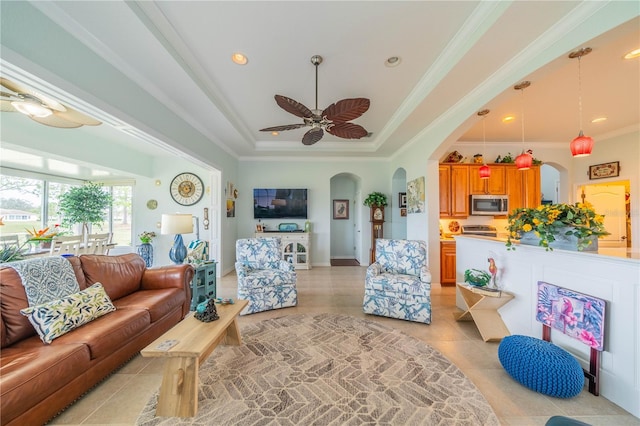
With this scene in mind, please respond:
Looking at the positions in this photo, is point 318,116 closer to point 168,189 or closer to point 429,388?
point 429,388

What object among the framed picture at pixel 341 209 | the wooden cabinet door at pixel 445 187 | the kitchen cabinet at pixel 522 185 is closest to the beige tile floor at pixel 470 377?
the wooden cabinet door at pixel 445 187

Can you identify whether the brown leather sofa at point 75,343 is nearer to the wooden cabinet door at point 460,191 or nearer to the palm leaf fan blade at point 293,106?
the palm leaf fan blade at point 293,106

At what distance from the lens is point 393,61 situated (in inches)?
93.4

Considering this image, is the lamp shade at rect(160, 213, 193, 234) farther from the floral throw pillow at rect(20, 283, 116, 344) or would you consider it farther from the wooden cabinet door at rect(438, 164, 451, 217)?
the wooden cabinet door at rect(438, 164, 451, 217)

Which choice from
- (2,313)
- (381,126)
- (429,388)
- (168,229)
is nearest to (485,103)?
(381,126)

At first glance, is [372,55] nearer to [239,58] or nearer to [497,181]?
[239,58]

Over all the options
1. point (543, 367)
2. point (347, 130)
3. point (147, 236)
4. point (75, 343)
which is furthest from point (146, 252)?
point (543, 367)

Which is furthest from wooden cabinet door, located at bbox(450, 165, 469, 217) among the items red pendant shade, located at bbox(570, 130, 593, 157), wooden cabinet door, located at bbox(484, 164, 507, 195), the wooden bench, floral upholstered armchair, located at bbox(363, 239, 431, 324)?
the wooden bench

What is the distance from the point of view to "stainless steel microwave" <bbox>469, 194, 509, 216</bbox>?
434 cm

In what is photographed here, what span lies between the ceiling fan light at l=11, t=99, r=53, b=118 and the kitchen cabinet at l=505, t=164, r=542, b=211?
6.48 m

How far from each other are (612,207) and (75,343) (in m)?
8.10

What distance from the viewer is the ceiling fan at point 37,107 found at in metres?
1.74

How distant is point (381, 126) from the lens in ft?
13.3

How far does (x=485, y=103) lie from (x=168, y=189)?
6.34 m
